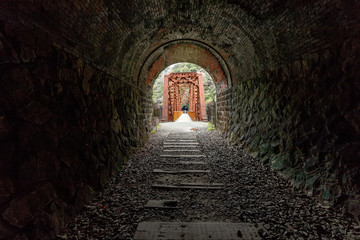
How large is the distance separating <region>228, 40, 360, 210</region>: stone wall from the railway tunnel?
16 millimetres

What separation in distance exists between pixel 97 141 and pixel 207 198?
216cm

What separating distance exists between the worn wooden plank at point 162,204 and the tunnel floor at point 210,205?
2cm

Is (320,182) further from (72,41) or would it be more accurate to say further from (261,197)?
(72,41)

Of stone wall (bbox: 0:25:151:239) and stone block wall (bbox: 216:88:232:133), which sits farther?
stone block wall (bbox: 216:88:232:133)

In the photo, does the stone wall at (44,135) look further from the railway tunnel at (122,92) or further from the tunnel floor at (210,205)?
the tunnel floor at (210,205)

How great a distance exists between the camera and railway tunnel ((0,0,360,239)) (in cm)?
170

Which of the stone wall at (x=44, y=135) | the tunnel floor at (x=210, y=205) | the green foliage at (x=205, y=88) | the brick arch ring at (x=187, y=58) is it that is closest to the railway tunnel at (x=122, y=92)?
the stone wall at (x=44, y=135)

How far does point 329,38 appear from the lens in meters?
2.69

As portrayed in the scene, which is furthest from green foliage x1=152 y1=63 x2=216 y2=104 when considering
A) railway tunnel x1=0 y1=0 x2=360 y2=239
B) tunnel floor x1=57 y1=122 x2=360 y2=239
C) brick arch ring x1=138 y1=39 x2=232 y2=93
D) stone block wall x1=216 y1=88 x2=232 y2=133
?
tunnel floor x1=57 y1=122 x2=360 y2=239

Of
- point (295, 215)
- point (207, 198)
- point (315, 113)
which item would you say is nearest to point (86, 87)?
point (207, 198)

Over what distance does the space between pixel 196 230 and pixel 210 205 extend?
646 mm

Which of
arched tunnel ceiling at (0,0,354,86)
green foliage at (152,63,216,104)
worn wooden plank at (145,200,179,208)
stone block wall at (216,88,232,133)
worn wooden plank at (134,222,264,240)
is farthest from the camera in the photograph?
green foliage at (152,63,216,104)

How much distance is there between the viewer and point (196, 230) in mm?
2160

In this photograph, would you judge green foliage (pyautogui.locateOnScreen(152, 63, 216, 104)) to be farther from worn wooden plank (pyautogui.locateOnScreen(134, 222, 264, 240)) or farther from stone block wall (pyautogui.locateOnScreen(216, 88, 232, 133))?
worn wooden plank (pyautogui.locateOnScreen(134, 222, 264, 240))
